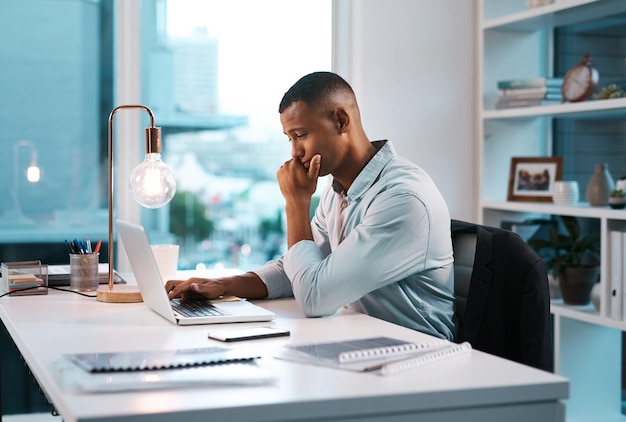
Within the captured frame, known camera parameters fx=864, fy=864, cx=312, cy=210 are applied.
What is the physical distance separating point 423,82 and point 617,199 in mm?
1089

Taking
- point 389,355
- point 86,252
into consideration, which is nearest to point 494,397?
point 389,355

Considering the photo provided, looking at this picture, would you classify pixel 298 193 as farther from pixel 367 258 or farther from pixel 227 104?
pixel 227 104

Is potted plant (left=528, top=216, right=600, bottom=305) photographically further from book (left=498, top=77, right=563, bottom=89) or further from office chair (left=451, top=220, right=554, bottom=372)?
office chair (left=451, top=220, right=554, bottom=372)

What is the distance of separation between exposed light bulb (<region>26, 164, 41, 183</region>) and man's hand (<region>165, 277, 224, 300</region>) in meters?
1.57

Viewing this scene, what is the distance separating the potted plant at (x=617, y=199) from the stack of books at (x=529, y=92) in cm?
57

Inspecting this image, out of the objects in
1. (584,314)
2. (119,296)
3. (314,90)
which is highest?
(314,90)

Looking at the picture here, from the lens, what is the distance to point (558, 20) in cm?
369

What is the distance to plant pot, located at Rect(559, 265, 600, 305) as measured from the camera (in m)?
3.42

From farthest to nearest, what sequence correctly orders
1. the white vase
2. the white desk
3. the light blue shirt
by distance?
1. the white vase
2. the light blue shirt
3. the white desk

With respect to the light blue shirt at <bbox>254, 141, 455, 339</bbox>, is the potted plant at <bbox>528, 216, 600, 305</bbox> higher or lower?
lower

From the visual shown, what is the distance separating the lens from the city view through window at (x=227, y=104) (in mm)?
3654

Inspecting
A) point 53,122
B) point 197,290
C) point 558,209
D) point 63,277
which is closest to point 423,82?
point 558,209

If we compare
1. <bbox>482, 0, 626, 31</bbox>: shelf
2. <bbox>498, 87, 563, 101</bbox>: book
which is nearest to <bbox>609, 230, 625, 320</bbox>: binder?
<bbox>498, 87, 563, 101</bbox>: book

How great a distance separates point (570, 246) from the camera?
11.4 ft
